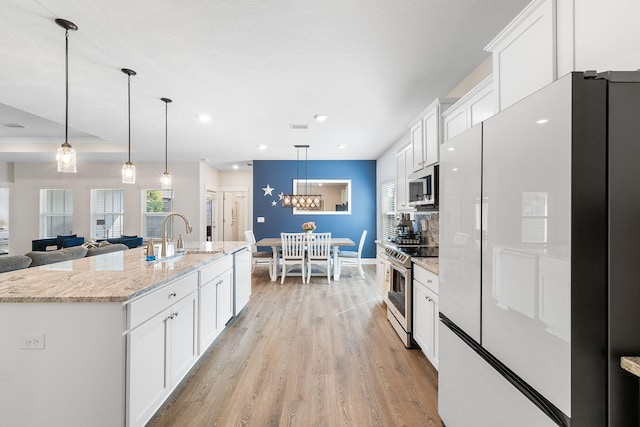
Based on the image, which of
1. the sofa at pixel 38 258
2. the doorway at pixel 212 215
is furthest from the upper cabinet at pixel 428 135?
the doorway at pixel 212 215

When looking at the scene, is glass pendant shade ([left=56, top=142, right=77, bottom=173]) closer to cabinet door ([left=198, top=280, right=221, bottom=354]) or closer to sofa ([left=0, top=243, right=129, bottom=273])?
cabinet door ([left=198, top=280, right=221, bottom=354])

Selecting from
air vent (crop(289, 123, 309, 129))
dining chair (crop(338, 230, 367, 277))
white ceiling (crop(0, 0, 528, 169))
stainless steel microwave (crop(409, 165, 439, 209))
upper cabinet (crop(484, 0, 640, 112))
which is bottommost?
dining chair (crop(338, 230, 367, 277))

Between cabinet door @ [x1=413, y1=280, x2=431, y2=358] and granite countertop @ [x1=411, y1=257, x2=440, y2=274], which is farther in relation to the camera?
cabinet door @ [x1=413, y1=280, x2=431, y2=358]

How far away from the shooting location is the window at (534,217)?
Answer: 36.4 inches

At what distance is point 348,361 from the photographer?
2.63 m

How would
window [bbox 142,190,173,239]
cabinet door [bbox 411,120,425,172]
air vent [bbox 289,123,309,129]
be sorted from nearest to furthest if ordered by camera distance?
cabinet door [bbox 411,120,425,172] < air vent [bbox 289,123,309,129] < window [bbox 142,190,173,239]

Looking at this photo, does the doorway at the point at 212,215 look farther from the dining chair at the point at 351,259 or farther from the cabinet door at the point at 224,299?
the cabinet door at the point at 224,299

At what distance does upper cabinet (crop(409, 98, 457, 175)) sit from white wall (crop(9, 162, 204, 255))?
6024 mm

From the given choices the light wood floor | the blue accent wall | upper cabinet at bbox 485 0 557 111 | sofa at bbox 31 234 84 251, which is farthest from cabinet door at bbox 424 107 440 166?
sofa at bbox 31 234 84 251

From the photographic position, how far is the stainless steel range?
2.84 meters

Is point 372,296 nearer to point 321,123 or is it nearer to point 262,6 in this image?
point 321,123

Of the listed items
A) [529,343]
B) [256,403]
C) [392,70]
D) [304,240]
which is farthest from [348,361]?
[304,240]

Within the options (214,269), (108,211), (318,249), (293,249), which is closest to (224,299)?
(214,269)

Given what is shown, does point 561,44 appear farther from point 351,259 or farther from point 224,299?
point 351,259
